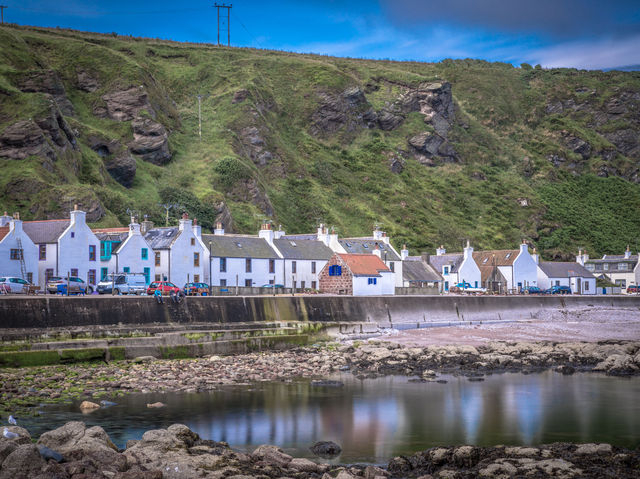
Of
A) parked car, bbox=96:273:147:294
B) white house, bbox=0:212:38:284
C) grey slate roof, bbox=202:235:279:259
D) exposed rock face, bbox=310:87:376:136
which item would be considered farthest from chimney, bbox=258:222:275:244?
exposed rock face, bbox=310:87:376:136

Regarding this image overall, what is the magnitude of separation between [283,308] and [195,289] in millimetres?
8127

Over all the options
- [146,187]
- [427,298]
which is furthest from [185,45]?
[427,298]

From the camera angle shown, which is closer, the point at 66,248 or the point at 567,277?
the point at 66,248

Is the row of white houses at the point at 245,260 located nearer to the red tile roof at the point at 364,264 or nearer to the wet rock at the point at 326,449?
the red tile roof at the point at 364,264

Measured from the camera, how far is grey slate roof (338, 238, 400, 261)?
80188 mm

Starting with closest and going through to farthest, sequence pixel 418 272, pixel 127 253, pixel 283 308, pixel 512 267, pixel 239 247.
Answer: pixel 283 308, pixel 127 253, pixel 239 247, pixel 418 272, pixel 512 267

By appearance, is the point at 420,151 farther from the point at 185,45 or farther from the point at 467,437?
the point at 467,437

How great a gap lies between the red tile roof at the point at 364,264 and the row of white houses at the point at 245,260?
12cm

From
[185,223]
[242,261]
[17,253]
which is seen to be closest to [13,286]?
[17,253]

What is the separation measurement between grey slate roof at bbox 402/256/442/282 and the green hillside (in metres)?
19.4

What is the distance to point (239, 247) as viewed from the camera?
70375mm

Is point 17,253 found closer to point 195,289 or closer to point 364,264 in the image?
point 195,289

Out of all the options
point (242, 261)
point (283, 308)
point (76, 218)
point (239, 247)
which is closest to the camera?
point (283, 308)

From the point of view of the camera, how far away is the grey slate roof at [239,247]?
67688 mm
